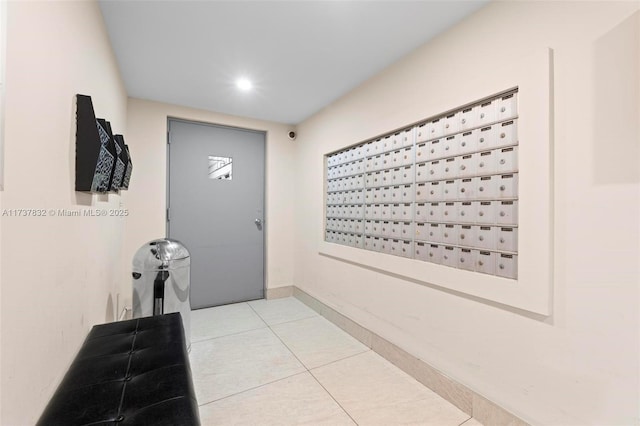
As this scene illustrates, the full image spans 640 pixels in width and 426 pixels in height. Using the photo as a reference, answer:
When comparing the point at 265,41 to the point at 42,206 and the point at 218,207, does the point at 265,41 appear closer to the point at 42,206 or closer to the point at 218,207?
the point at 42,206

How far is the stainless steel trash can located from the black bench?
2.29ft

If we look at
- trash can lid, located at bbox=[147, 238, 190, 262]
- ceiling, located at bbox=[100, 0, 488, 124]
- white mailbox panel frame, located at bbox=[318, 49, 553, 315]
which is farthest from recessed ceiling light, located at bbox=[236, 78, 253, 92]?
white mailbox panel frame, located at bbox=[318, 49, 553, 315]

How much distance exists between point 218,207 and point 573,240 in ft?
10.9

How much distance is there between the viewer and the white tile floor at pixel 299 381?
1633mm

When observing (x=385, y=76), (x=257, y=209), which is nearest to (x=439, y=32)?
(x=385, y=76)

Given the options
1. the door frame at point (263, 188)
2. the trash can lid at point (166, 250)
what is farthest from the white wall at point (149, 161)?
the trash can lid at point (166, 250)

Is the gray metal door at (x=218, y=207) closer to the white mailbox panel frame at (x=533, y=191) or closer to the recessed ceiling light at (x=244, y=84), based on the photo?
the recessed ceiling light at (x=244, y=84)

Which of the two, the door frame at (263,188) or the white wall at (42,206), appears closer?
the white wall at (42,206)

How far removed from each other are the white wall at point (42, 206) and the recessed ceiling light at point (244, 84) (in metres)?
1.19

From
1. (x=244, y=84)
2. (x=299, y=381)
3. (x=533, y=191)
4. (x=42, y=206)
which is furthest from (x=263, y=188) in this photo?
(x=533, y=191)

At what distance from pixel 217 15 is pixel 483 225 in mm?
2067

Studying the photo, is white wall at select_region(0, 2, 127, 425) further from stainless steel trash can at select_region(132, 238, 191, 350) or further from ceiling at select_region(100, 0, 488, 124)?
stainless steel trash can at select_region(132, 238, 191, 350)

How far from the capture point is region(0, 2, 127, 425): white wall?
0.75m

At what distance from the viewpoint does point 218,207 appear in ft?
11.5
